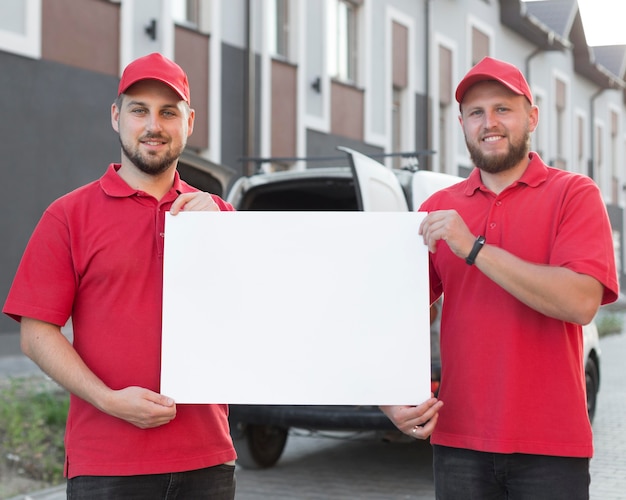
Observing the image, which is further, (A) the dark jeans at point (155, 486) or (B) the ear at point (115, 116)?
(B) the ear at point (115, 116)

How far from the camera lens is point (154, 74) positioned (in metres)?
3.04

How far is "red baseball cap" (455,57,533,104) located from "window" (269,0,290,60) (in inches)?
602

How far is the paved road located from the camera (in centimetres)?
687

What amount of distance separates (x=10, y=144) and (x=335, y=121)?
29.2 ft

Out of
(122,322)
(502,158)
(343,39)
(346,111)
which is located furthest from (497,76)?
(343,39)

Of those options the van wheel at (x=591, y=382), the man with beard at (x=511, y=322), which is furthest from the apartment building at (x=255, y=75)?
the man with beard at (x=511, y=322)

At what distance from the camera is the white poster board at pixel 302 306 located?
3.06 m

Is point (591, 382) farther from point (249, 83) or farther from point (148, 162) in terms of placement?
point (249, 83)

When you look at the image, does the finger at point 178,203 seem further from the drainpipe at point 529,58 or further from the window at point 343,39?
the drainpipe at point 529,58

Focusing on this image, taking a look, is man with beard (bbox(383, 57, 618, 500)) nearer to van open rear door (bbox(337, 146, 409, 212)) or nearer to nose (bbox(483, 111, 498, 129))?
nose (bbox(483, 111, 498, 129))

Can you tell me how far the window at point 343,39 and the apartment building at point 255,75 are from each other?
38 millimetres

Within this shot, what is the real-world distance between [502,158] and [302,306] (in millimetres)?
735

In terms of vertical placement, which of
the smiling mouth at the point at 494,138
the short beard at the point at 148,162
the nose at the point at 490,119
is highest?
the nose at the point at 490,119

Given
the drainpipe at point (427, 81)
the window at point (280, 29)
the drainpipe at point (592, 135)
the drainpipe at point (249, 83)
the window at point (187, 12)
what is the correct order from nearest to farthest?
the window at point (187, 12) < the drainpipe at point (249, 83) < the window at point (280, 29) < the drainpipe at point (427, 81) < the drainpipe at point (592, 135)
